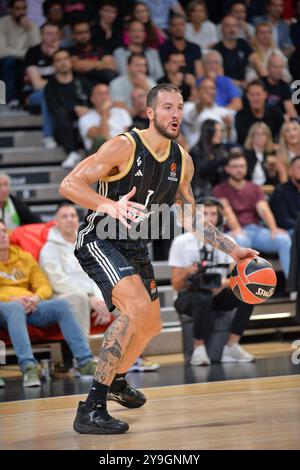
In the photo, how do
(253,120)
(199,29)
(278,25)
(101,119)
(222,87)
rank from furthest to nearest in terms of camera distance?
(278,25) → (199,29) → (222,87) → (253,120) → (101,119)

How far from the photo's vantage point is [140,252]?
198 inches

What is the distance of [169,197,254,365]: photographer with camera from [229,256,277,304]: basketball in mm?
2467

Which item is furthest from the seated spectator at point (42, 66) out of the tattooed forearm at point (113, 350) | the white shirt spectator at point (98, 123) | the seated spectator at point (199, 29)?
the tattooed forearm at point (113, 350)

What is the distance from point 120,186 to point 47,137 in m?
5.28

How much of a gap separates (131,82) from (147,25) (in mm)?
1295

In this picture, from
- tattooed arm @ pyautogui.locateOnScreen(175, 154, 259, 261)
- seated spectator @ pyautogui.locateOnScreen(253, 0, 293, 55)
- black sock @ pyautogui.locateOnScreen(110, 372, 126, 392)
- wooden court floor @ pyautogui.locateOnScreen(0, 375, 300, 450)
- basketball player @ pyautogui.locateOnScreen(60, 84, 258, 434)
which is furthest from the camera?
seated spectator @ pyautogui.locateOnScreen(253, 0, 293, 55)

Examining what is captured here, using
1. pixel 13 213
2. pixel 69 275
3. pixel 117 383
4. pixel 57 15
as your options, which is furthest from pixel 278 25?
pixel 117 383

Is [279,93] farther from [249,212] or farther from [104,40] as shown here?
[249,212]

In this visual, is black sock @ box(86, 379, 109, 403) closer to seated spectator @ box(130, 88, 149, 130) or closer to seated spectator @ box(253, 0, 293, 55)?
seated spectator @ box(130, 88, 149, 130)

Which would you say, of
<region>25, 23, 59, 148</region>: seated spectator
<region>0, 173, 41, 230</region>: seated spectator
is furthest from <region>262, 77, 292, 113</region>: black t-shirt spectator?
<region>0, 173, 41, 230</region>: seated spectator

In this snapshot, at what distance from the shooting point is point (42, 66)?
10312mm

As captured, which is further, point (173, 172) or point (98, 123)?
point (98, 123)

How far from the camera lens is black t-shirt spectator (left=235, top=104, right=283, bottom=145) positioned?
10.3m

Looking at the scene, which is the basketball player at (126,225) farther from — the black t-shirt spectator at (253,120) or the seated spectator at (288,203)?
the black t-shirt spectator at (253,120)
